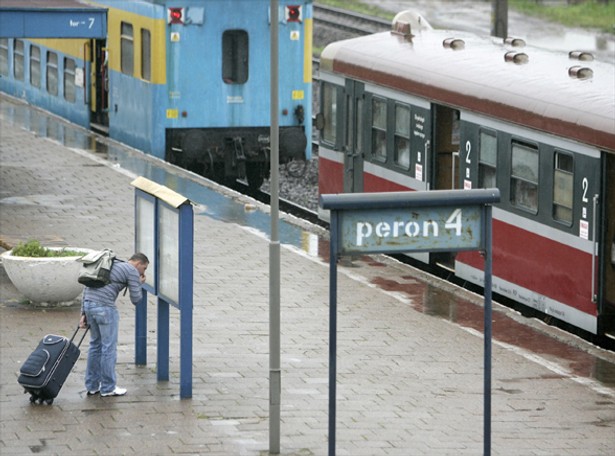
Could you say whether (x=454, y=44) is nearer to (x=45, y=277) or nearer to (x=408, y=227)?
(x=45, y=277)

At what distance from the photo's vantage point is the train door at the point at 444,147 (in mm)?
19891

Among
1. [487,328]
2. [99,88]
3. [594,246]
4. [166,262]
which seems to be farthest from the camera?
[99,88]

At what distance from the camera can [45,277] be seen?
55.4 feet

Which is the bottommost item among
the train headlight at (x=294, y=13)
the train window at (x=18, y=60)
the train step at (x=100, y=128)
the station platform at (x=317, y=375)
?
the station platform at (x=317, y=375)

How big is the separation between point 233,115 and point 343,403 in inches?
531

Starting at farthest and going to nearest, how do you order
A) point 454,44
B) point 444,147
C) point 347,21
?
1. point 347,21
2. point 454,44
3. point 444,147

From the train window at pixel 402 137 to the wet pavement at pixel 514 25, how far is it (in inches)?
756

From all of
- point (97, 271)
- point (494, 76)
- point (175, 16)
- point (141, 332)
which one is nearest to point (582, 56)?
point (494, 76)

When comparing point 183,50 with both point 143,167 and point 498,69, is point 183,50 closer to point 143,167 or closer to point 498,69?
point 143,167

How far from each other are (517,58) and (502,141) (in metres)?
1.41

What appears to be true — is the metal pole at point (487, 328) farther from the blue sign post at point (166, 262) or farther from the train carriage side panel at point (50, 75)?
the train carriage side panel at point (50, 75)

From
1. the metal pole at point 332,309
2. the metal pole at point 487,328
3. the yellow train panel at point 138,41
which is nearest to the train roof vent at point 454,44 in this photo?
the yellow train panel at point 138,41

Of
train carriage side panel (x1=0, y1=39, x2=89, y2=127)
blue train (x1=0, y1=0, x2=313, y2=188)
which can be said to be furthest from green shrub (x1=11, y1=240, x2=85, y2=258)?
train carriage side panel (x1=0, y1=39, x2=89, y2=127)

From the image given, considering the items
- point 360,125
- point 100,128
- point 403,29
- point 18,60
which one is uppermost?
point 403,29
